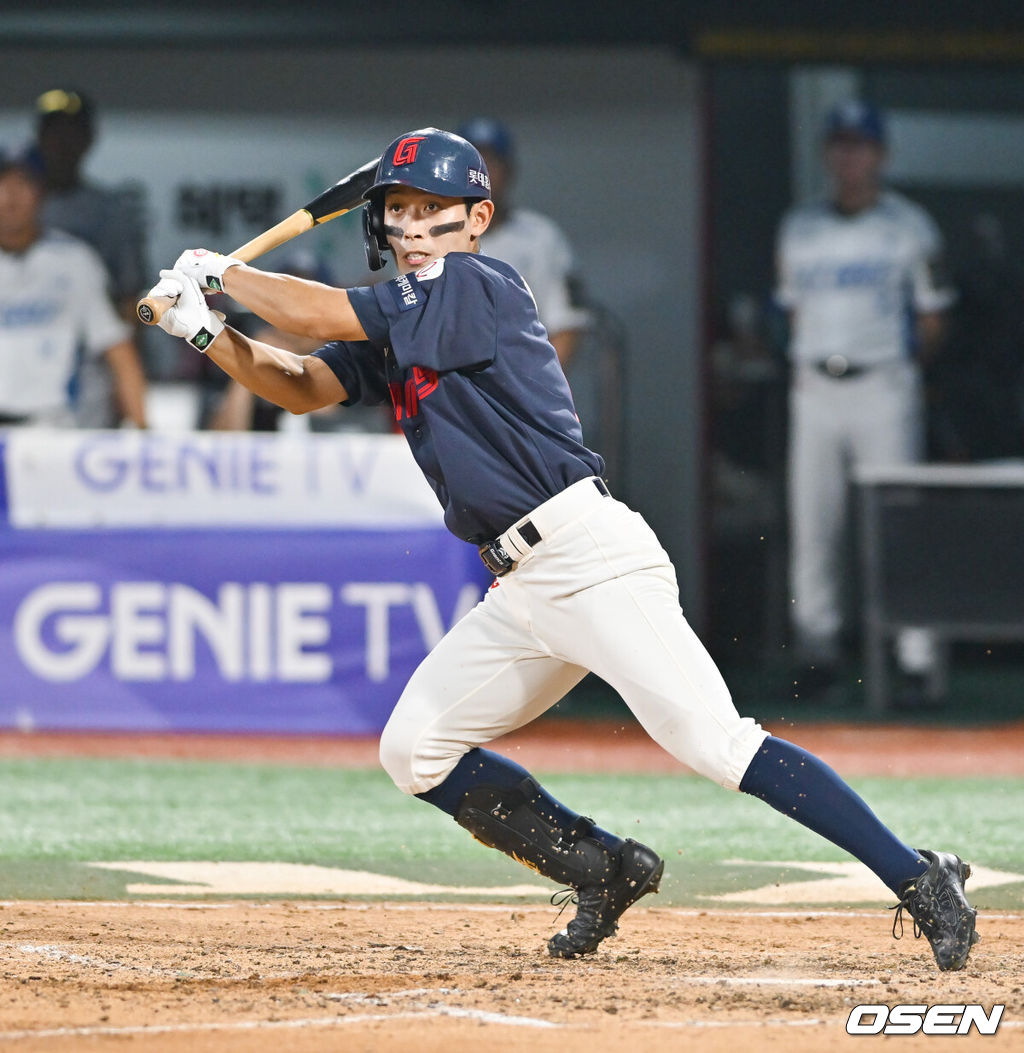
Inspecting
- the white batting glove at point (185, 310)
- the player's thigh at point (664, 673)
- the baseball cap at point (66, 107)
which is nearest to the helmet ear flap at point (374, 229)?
the white batting glove at point (185, 310)

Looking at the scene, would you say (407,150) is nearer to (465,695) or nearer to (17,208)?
(465,695)

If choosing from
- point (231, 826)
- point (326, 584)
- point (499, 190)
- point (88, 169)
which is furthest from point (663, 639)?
point (88, 169)

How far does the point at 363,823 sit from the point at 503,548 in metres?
2.30

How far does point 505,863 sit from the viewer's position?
204 inches

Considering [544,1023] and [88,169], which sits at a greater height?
[88,169]

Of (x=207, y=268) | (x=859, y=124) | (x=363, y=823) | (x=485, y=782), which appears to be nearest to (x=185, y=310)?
(x=207, y=268)

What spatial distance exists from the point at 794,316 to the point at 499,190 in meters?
1.58

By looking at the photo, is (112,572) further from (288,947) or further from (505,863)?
(288,947)

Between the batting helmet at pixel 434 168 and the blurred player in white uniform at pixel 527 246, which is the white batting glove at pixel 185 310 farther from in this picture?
the blurred player in white uniform at pixel 527 246

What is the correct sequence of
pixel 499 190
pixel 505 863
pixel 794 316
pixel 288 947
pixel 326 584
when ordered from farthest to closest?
pixel 794 316
pixel 499 190
pixel 326 584
pixel 505 863
pixel 288 947

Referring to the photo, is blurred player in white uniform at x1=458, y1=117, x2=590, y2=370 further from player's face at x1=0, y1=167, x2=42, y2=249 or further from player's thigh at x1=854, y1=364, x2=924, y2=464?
player's face at x1=0, y1=167, x2=42, y2=249

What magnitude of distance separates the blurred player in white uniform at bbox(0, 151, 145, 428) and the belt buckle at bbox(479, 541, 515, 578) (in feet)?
14.9

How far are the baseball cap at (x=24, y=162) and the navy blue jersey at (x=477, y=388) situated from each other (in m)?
4.69

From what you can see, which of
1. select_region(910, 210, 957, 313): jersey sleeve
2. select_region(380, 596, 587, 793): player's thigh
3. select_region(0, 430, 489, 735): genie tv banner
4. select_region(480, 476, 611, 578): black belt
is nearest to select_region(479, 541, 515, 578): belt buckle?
select_region(480, 476, 611, 578): black belt
